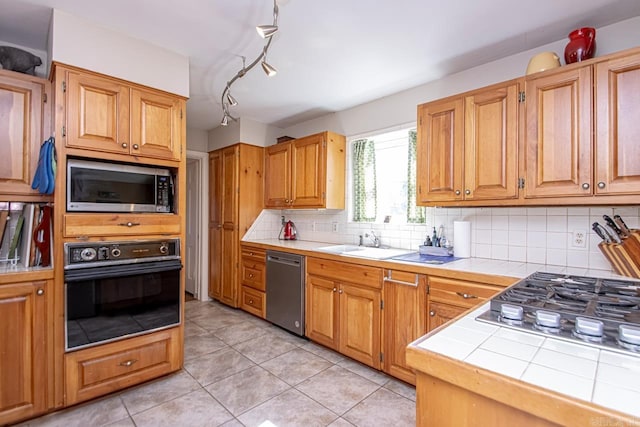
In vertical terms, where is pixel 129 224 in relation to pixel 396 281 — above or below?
above

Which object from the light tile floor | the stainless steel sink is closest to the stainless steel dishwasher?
the light tile floor

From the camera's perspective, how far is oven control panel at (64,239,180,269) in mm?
1934

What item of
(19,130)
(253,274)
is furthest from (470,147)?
(19,130)

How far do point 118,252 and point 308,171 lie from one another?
2.02 metres

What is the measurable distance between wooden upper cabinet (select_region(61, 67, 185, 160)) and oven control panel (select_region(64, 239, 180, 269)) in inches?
25.1

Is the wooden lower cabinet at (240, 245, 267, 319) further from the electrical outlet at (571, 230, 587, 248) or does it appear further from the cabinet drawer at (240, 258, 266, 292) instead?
the electrical outlet at (571, 230, 587, 248)

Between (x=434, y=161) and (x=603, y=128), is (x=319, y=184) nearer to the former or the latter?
(x=434, y=161)

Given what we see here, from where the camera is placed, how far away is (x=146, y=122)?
88.0 inches

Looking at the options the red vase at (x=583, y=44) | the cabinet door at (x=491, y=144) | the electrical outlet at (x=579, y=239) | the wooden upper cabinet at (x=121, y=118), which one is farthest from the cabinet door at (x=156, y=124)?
the electrical outlet at (x=579, y=239)

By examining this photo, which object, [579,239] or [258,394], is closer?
[579,239]

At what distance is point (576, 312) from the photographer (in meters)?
0.94

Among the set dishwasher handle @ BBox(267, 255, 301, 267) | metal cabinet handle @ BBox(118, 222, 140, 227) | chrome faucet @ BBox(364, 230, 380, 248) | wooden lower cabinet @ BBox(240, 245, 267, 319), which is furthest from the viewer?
wooden lower cabinet @ BBox(240, 245, 267, 319)

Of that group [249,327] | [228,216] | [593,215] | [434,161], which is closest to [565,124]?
[593,215]

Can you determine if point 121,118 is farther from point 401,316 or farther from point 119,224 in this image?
point 401,316
